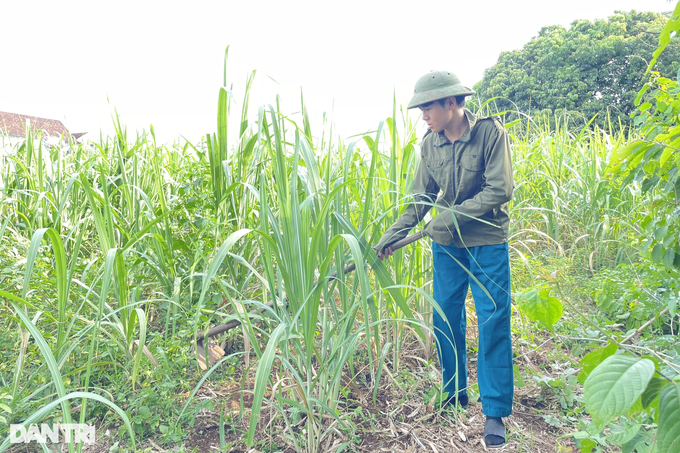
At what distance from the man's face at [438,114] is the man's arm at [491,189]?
18cm

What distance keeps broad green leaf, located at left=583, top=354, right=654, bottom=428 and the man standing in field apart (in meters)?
0.95

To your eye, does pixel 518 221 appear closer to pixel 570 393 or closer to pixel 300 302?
pixel 570 393

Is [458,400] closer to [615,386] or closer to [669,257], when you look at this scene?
[669,257]

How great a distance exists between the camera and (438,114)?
1574 mm

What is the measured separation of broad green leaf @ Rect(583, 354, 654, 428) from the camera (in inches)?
18.1

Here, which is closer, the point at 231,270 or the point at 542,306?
the point at 542,306

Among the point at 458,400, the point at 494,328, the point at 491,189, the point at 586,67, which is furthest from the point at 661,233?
the point at 586,67

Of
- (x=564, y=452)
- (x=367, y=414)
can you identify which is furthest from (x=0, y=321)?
(x=564, y=452)

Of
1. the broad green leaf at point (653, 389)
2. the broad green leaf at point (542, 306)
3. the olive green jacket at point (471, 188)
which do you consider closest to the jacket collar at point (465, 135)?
the olive green jacket at point (471, 188)

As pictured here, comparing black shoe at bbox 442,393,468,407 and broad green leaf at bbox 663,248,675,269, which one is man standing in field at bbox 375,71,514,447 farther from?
broad green leaf at bbox 663,248,675,269

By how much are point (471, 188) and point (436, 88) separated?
401mm

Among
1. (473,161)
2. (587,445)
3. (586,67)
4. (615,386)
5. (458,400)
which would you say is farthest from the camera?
(586,67)

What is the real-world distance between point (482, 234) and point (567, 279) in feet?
4.64

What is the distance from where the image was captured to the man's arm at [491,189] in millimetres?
1468
